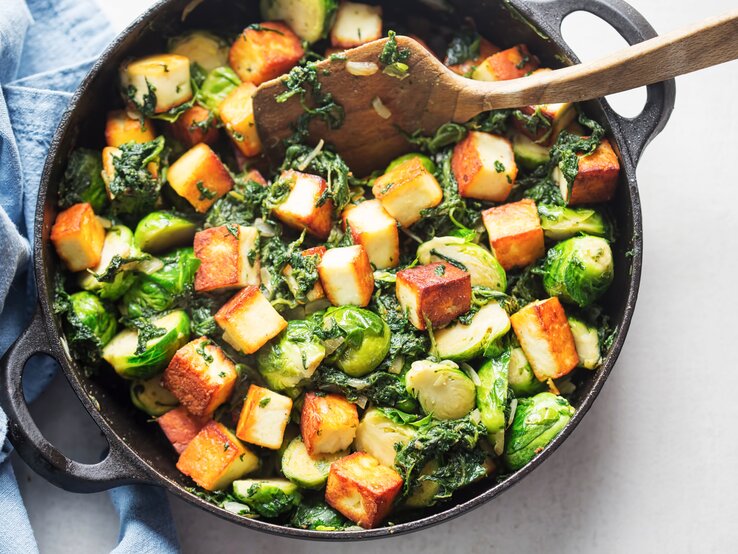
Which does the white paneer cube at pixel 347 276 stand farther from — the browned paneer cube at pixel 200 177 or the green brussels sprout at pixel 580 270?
the green brussels sprout at pixel 580 270

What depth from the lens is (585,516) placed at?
3.54m

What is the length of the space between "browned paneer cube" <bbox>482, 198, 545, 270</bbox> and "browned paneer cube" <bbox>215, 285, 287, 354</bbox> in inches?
37.4

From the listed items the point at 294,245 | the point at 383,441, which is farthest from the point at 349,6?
the point at 383,441

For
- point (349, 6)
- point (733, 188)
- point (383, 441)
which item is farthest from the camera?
point (733, 188)

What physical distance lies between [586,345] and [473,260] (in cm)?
58

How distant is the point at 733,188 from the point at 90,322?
3.01 metres

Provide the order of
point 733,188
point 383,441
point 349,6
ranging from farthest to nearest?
1. point 733,188
2. point 349,6
3. point 383,441

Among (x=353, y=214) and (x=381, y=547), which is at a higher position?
(x=353, y=214)

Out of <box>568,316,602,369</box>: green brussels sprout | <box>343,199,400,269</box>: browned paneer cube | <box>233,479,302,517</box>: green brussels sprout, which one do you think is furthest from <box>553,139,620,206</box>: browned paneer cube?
<box>233,479,302,517</box>: green brussels sprout

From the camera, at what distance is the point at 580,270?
10.1 ft

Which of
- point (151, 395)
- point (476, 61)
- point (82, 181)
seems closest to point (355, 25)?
point (476, 61)

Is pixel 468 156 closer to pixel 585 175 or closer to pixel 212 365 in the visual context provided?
pixel 585 175

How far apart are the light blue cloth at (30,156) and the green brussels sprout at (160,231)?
0.50 meters

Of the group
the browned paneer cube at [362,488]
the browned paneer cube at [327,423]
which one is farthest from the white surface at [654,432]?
the browned paneer cube at [327,423]
